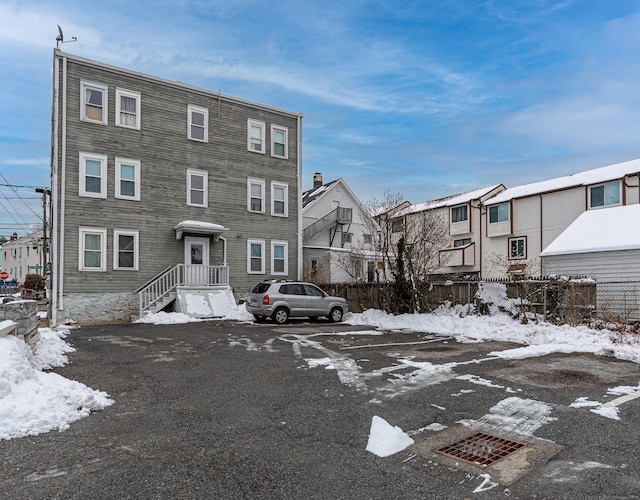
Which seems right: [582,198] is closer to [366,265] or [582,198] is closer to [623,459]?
[366,265]

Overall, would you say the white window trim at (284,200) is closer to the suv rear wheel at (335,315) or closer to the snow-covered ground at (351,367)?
the suv rear wheel at (335,315)

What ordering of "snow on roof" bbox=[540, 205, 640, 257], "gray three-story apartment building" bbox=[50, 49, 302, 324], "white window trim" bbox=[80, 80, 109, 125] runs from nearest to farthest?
"snow on roof" bbox=[540, 205, 640, 257]
"gray three-story apartment building" bbox=[50, 49, 302, 324]
"white window trim" bbox=[80, 80, 109, 125]

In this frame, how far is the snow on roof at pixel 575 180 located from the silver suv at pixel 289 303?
62.2ft

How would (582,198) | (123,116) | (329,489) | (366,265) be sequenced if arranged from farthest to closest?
(582,198) < (366,265) < (123,116) < (329,489)

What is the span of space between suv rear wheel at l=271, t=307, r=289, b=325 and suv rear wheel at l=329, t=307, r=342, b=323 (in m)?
1.90

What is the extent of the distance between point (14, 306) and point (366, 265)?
55.0 ft

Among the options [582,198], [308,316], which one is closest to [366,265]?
[308,316]

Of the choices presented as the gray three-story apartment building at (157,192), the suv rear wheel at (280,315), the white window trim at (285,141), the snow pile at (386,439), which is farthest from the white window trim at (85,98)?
the snow pile at (386,439)

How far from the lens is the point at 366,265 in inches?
893

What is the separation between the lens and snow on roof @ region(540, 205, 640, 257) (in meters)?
15.5

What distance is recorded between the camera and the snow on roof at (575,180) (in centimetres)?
2641

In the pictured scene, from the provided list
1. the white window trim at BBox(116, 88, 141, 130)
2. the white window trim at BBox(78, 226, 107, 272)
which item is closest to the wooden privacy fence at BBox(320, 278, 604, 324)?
the white window trim at BBox(78, 226, 107, 272)

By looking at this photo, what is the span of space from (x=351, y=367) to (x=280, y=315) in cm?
841

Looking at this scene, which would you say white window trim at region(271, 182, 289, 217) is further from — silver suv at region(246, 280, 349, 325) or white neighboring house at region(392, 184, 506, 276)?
white neighboring house at region(392, 184, 506, 276)
